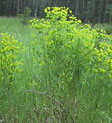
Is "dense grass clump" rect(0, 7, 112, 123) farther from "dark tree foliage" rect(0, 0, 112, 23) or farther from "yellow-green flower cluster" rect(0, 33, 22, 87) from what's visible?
"dark tree foliage" rect(0, 0, 112, 23)

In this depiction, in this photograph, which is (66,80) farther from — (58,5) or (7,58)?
(58,5)

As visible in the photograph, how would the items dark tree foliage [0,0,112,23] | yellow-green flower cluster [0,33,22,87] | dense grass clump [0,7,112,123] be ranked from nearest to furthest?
dense grass clump [0,7,112,123]
yellow-green flower cluster [0,33,22,87]
dark tree foliage [0,0,112,23]

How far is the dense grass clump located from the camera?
2.53m

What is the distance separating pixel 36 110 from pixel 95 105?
0.74 m

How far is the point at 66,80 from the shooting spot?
106 inches

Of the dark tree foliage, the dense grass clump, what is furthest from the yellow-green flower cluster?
the dark tree foliage

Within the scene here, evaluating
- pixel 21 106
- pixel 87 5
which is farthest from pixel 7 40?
pixel 87 5

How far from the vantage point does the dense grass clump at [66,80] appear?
2.53 meters

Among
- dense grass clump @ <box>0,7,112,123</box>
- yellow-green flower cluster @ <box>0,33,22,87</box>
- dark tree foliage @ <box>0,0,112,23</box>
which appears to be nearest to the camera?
dense grass clump @ <box>0,7,112,123</box>

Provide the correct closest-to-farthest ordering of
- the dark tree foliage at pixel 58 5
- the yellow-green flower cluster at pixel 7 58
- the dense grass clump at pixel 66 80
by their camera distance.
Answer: the dense grass clump at pixel 66 80 → the yellow-green flower cluster at pixel 7 58 → the dark tree foliage at pixel 58 5

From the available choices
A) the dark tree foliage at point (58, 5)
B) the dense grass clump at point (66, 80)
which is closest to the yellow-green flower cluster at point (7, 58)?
the dense grass clump at point (66, 80)

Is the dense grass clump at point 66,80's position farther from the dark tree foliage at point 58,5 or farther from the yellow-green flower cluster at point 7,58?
the dark tree foliage at point 58,5

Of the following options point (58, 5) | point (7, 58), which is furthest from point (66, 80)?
point (58, 5)

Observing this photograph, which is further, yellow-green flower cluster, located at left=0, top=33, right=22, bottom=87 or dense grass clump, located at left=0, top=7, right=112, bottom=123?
yellow-green flower cluster, located at left=0, top=33, right=22, bottom=87
